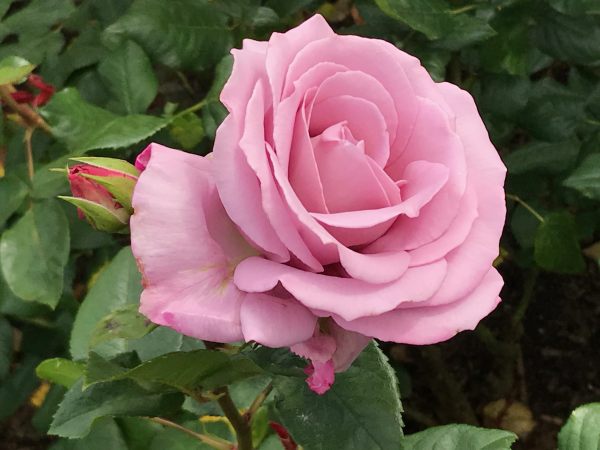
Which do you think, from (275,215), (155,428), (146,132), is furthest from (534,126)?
(275,215)

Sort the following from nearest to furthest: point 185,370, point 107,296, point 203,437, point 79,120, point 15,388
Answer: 1. point 185,370
2. point 203,437
3. point 107,296
4. point 79,120
5. point 15,388

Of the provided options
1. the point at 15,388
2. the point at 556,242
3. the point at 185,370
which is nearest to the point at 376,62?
the point at 185,370

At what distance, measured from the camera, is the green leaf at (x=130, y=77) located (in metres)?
0.98

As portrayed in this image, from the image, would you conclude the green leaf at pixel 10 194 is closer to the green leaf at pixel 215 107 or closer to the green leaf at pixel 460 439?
the green leaf at pixel 215 107

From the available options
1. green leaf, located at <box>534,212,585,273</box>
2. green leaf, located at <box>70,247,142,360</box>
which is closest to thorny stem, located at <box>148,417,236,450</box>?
green leaf, located at <box>70,247,142,360</box>

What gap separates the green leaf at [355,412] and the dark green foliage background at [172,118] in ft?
0.60

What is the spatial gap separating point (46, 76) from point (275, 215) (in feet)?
2.98

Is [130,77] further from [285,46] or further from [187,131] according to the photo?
[285,46]

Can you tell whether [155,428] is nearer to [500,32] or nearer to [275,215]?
[275,215]

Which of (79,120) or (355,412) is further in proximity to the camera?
(79,120)

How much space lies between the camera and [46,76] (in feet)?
3.92

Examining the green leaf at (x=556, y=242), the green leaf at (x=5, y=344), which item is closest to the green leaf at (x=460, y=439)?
the green leaf at (x=556, y=242)

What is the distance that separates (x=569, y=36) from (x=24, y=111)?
0.75 m

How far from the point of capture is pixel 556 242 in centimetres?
112
